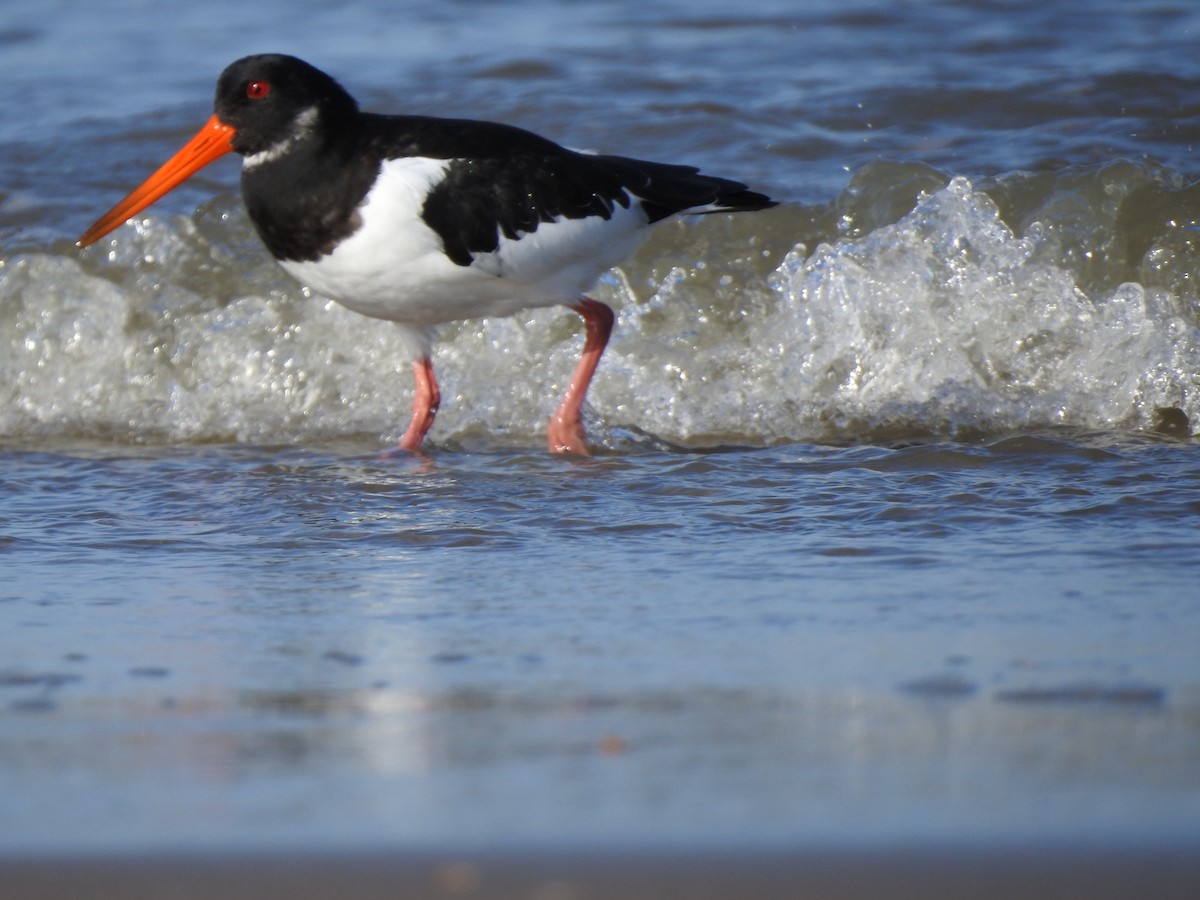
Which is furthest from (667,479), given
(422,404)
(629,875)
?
(629,875)

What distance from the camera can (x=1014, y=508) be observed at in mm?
4305

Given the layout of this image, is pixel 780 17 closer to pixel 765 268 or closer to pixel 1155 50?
pixel 1155 50

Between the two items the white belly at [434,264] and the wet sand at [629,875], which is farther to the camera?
the white belly at [434,264]

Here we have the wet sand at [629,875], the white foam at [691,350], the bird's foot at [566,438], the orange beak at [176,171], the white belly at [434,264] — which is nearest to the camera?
the wet sand at [629,875]

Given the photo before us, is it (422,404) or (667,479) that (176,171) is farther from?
(667,479)

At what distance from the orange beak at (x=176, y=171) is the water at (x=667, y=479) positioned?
31.4 inches

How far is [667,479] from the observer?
4.82m

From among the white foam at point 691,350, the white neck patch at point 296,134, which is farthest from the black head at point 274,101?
the white foam at point 691,350

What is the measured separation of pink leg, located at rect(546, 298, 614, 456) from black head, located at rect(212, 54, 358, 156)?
43.1 inches

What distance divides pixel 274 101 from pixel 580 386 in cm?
138

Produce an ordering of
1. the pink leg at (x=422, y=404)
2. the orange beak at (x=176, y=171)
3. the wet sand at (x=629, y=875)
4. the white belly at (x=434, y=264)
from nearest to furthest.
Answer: the wet sand at (x=629, y=875)
the white belly at (x=434, y=264)
the orange beak at (x=176, y=171)
the pink leg at (x=422, y=404)

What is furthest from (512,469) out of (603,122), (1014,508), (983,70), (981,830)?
(983,70)

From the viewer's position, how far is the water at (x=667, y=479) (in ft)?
8.24

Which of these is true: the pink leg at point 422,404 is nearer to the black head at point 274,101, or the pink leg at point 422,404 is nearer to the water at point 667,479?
the water at point 667,479
